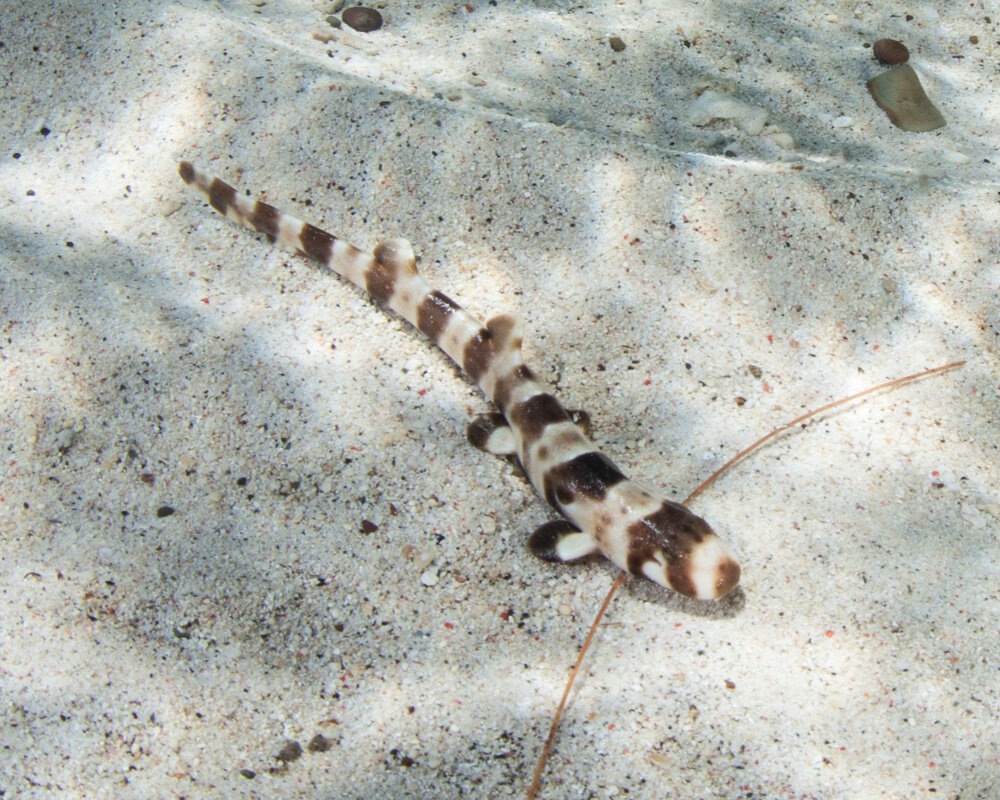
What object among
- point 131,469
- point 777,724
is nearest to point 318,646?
point 131,469

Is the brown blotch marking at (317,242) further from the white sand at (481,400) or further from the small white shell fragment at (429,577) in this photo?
the small white shell fragment at (429,577)

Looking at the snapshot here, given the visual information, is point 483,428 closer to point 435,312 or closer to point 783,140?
point 435,312

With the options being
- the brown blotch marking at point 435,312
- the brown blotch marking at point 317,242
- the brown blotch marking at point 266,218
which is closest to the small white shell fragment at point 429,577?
the brown blotch marking at point 435,312

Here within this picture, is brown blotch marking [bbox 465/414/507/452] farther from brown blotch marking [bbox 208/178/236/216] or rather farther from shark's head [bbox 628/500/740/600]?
brown blotch marking [bbox 208/178/236/216]

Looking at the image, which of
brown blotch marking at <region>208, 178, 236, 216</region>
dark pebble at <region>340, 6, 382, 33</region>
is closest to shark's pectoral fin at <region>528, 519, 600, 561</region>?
brown blotch marking at <region>208, 178, 236, 216</region>

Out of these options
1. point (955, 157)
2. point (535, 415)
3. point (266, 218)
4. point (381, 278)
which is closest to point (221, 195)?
point (266, 218)

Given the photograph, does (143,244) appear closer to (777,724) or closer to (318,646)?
(318,646)
